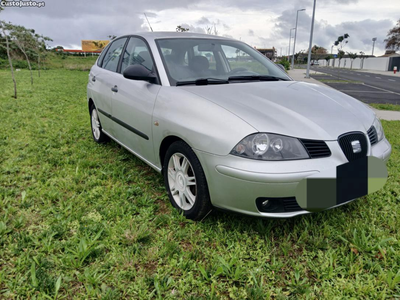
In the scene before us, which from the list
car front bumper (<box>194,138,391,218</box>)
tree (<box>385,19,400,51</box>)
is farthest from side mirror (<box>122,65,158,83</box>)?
tree (<box>385,19,400,51</box>)

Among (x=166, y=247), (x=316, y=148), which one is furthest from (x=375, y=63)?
(x=166, y=247)

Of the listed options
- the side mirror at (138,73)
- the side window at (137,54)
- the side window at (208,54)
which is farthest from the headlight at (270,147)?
the side window at (137,54)

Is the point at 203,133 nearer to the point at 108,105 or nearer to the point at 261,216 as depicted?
the point at 261,216

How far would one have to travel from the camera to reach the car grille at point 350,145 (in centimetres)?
216

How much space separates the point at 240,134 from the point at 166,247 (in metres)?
0.94

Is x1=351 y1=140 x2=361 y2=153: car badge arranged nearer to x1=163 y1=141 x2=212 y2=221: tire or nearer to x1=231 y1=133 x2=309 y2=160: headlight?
x1=231 y1=133 x2=309 y2=160: headlight

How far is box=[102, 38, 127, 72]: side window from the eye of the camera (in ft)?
13.1

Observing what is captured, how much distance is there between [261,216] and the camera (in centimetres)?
217

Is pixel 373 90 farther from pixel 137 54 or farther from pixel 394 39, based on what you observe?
pixel 394 39

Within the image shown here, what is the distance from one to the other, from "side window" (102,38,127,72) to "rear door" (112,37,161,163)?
0.23 m

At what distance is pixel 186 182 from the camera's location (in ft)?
8.45

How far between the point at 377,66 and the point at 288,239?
66798 mm

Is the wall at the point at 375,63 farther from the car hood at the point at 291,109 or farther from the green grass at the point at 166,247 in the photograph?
the green grass at the point at 166,247

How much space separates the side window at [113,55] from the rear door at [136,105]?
0.23 meters
